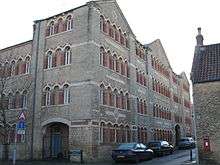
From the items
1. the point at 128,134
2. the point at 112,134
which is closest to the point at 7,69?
the point at 112,134

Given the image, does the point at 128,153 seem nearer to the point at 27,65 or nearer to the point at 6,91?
the point at 27,65

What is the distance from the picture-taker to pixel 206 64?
2444cm

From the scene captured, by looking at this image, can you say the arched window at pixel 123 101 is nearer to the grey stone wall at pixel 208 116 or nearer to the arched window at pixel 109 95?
the arched window at pixel 109 95

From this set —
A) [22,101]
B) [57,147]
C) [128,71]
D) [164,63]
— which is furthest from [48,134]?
[164,63]

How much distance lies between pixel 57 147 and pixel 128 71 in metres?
11.5

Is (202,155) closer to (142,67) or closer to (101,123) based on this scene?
(101,123)

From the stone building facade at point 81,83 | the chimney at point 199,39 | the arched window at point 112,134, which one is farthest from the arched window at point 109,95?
the chimney at point 199,39

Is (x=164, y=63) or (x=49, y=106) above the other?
(x=164, y=63)

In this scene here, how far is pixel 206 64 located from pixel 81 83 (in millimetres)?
10480

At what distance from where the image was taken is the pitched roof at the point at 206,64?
2299 cm

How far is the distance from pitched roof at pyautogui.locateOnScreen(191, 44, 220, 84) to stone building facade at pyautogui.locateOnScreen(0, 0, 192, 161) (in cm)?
834

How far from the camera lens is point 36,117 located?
95.4 feet

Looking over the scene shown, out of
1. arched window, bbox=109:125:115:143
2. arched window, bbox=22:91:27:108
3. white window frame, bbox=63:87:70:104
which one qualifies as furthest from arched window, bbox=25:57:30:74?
arched window, bbox=109:125:115:143

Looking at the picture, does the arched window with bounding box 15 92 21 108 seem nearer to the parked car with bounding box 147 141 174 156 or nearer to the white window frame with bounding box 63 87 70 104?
the white window frame with bounding box 63 87 70 104
